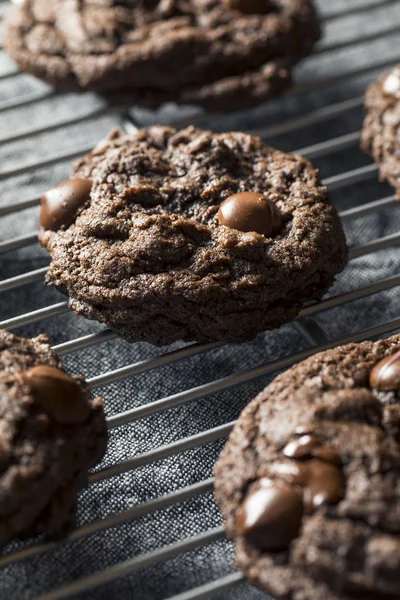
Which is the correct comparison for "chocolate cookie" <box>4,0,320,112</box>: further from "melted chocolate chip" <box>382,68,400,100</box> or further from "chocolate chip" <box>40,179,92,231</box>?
"chocolate chip" <box>40,179,92,231</box>

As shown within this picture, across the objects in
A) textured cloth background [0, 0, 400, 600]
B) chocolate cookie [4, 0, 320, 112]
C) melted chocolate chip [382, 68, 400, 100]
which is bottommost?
textured cloth background [0, 0, 400, 600]

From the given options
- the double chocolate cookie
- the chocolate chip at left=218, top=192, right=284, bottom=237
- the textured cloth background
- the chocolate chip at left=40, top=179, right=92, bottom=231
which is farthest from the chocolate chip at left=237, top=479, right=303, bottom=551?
the chocolate chip at left=40, top=179, right=92, bottom=231

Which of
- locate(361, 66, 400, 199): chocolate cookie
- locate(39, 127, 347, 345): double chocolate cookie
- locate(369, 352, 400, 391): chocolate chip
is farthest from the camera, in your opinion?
locate(361, 66, 400, 199): chocolate cookie

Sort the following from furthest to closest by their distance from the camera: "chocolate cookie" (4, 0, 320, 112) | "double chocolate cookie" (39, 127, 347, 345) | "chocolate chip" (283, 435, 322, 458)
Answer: "chocolate cookie" (4, 0, 320, 112) < "double chocolate cookie" (39, 127, 347, 345) < "chocolate chip" (283, 435, 322, 458)

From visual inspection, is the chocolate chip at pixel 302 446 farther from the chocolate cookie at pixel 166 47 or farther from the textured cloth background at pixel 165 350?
the chocolate cookie at pixel 166 47

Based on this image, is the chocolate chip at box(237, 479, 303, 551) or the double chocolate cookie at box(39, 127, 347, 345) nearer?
the chocolate chip at box(237, 479, 303, 551)

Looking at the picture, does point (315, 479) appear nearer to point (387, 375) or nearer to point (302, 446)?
point (302, 446)

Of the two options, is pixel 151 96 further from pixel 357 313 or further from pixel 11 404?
pixel 11 404

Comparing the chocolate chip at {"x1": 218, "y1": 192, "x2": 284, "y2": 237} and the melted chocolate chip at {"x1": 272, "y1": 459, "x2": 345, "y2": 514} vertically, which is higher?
the chocolate chip at {"x1": 218, "y1": 192, "x2": 284, "y2": 237}
